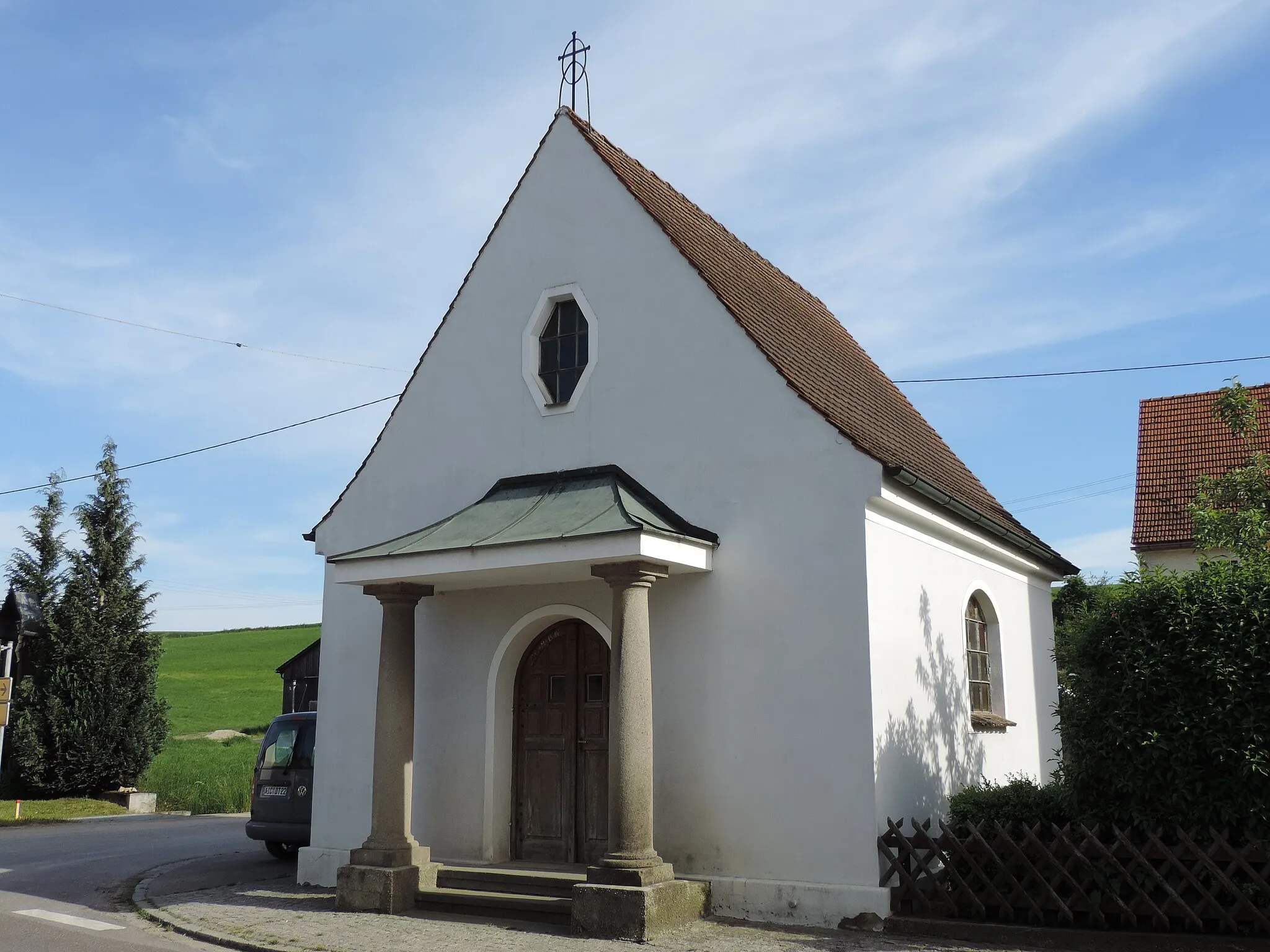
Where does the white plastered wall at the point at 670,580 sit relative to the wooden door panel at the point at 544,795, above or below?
above

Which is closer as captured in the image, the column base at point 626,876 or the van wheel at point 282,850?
the column base at point 626,876

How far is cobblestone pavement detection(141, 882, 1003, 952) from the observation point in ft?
27.4

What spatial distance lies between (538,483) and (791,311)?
4.89m

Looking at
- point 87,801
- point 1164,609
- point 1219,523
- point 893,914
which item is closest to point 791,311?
point 1219,523

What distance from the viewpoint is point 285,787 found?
1530 cm

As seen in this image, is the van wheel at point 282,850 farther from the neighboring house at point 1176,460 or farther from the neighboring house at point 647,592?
the neighboring house at point 1176,460

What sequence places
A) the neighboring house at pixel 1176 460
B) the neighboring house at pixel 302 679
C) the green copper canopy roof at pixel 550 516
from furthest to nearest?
the neighboring house at pixel 302 679, the neighboring house at pixel 1176 460, the green copper canopy roof at pixel 550 516

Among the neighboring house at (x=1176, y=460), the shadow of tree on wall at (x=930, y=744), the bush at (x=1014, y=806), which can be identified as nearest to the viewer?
the bush at (x=1014, y=806)

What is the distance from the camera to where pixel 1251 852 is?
25.3ft

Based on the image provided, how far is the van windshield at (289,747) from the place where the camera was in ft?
50.8

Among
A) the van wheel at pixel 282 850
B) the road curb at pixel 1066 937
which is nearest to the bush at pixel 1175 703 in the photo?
the road curb at pixel 1066 937

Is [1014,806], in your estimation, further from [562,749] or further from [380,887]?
[380,887]

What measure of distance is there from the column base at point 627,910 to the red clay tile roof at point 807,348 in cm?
420

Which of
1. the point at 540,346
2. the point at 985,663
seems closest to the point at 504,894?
the point at 540,346
